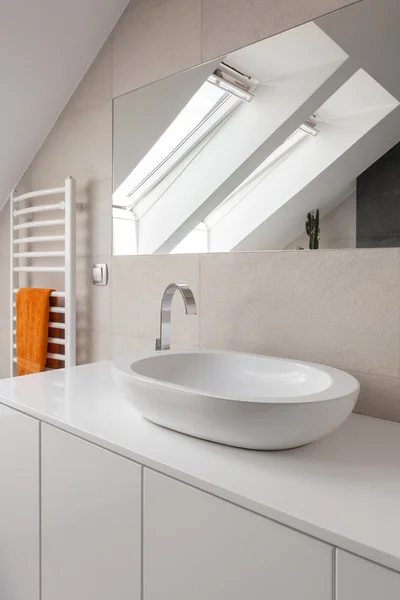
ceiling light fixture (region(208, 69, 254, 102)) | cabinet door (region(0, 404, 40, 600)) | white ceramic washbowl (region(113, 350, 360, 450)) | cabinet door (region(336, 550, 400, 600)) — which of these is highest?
ceiling light fixture (region(208, 69, 254, 102))

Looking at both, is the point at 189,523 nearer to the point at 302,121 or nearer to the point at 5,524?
the point at 5,524

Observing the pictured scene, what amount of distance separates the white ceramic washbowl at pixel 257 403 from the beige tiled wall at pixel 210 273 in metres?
0.13

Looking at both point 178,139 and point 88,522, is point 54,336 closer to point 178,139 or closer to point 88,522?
point 178,139

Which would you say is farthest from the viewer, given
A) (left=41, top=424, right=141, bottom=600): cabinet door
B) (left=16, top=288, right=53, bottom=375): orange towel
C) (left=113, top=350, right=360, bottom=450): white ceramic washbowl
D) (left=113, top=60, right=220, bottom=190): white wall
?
(left=16, top=288, right=53, bottom=375): orange towel

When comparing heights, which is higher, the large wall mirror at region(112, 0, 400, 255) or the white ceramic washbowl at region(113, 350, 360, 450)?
the large wall mirror at region(112, 0, 400, 255)

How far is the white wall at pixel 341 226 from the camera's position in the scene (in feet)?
3.78

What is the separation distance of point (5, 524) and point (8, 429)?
0.26 metres

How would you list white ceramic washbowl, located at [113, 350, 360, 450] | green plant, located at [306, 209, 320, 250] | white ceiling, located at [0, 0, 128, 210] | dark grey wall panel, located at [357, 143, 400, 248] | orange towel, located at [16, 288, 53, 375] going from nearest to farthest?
white ceramic washbowl, located at [113, 350, 360, 450] < dark grey wall panel, located at [357, 143, 400, 248] < green plant, located at [306, 209, 320, 250] < white ceiling, located at [0, 0, 128, 210] < orange towel, located at [16, 288, 53, 375]

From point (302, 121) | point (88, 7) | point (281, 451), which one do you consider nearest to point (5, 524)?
point (281, 451)

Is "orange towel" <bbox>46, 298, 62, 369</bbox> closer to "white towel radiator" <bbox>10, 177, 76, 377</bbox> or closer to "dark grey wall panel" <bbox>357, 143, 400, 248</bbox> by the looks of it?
"white towel radiator" <bbox>10, 177, 76, 377</bbox>

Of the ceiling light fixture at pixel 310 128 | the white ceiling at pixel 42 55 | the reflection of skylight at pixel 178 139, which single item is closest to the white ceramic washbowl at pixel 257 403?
the ceiling light fixture at pixel 310 128

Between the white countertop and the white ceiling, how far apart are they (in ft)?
4.18

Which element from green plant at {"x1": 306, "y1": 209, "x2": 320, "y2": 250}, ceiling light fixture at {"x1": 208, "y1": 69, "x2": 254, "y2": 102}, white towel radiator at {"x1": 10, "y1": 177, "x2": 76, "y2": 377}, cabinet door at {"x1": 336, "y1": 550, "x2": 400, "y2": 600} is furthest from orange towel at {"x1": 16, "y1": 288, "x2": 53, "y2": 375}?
cabinet door at {"x1": 336, "y1": 550, "x2": 400, "y2": 600}

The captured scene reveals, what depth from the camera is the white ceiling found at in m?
1.66
